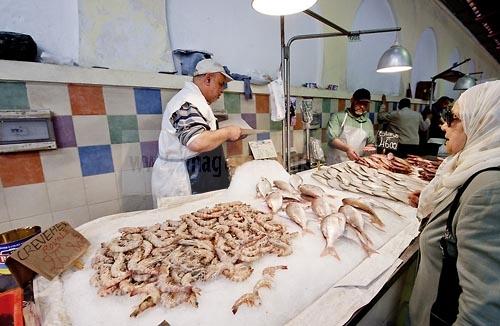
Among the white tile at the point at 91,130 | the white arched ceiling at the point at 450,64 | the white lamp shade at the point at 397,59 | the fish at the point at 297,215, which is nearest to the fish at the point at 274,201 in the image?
the fish at the point at 297,215

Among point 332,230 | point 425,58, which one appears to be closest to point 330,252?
point 332,230

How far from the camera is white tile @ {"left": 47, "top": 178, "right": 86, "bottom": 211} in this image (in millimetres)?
1965

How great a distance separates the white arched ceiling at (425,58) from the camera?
7.66 m

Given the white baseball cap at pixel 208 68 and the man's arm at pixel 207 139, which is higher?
the white baseball cap at pixel 208 68

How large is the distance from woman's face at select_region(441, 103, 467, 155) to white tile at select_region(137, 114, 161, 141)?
7.85 feet

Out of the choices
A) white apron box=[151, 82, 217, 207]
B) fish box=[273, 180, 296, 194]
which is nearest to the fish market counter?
fish box=[273, 180, 296, 194]

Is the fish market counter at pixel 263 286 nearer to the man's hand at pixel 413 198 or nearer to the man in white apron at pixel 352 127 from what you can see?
the man's hand at pixel 413 198

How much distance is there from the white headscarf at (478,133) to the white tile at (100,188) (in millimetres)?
2504

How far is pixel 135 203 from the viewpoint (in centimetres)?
244

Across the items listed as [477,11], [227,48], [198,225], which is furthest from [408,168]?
[477,11]

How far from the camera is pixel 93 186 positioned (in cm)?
216

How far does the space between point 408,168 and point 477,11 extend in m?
10.9

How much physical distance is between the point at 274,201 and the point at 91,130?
1733mm

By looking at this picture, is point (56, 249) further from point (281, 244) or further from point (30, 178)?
point (30, 178)
